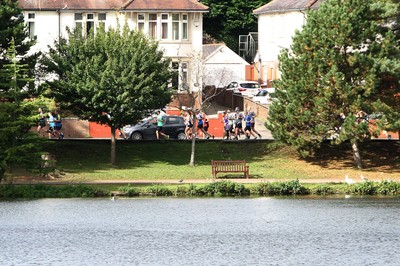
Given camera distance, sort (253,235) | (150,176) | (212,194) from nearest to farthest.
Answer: (253,235) < (212,194) < (150,176)

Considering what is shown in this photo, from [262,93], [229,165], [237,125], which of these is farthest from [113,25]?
[229,165]

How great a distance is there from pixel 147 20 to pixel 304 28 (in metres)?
29.0

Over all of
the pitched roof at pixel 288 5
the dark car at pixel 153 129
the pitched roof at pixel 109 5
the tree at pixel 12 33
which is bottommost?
the dark car at pixel 153 129

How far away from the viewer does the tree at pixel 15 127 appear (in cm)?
6141

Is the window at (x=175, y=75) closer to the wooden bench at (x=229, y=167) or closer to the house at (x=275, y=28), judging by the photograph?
the wooden bench at (x=229, y=167)

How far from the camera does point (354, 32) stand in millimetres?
69812

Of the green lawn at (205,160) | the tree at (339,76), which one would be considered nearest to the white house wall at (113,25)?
the green lawn at (205,160)

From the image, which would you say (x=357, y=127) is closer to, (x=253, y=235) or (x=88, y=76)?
(x=88, y=76)

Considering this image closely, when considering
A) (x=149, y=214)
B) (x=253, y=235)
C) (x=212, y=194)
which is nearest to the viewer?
(x=253, y=235)

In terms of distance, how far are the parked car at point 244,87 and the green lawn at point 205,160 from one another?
3583 centimetres

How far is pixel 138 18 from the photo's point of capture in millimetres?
98125

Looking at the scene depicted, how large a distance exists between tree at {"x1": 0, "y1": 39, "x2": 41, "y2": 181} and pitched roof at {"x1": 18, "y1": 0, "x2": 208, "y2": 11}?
32.7m

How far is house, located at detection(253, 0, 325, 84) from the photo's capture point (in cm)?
11000

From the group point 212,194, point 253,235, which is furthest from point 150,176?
point 253,235
